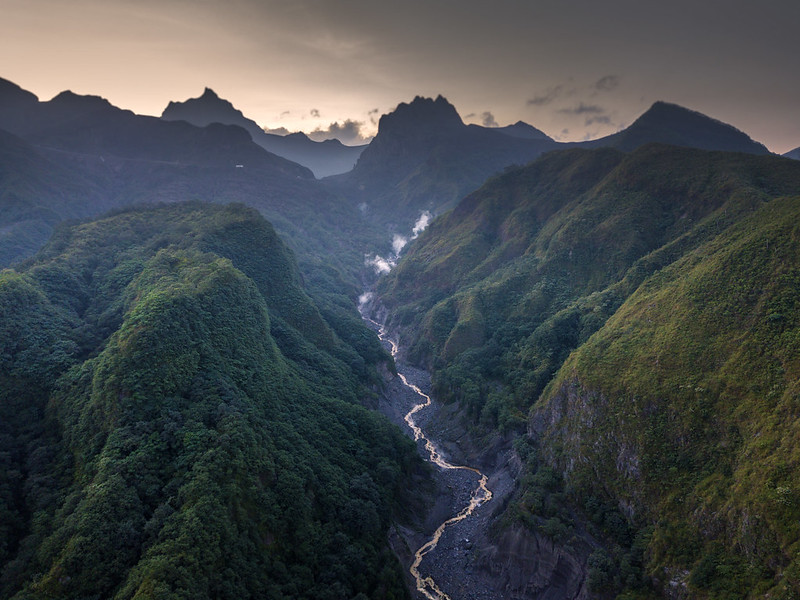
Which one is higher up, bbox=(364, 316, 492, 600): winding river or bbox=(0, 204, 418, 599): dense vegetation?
bbox=(0, 204, 418, 599): dense vegetation

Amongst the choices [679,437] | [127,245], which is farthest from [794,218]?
[127,245]

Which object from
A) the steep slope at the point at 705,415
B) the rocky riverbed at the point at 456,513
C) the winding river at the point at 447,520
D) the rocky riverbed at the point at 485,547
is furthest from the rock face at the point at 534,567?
the steep slope at the point at 705,415

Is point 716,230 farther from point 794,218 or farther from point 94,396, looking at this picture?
point 94,396

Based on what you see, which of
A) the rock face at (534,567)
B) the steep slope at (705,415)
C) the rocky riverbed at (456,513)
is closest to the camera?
the steep slope at (705,415)

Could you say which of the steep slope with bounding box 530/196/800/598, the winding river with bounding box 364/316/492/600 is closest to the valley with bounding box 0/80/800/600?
the steep slope with bounding box 530/196/800/598

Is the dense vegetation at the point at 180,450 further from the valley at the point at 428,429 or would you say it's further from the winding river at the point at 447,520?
the winding river at the point at 447,520

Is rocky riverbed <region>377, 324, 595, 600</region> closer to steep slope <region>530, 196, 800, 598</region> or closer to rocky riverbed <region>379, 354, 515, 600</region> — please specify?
rocky riverbed <region>379, 354, 515, 600</region>

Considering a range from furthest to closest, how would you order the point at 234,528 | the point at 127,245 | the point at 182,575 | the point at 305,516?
the point at 127,245 → the point at 305,516 → the point at 234,528 → the point at 182,575
